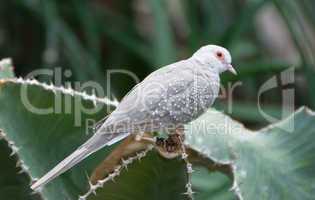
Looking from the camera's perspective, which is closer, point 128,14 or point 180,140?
point 180,140

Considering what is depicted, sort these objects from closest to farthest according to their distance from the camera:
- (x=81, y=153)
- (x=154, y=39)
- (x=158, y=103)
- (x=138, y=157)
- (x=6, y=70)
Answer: (x=138, y=157) < (x=81, y=153) < (x=158, y=103) < (x=6, y=70) < (x=154, y=39)

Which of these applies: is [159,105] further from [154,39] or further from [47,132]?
[154,39]

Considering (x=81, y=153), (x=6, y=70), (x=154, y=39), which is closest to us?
(x=81, y=153)

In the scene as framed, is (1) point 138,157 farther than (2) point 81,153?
No

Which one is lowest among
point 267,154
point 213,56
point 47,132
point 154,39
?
point 267,154

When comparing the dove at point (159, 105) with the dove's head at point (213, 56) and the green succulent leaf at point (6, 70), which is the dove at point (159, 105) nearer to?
the dove's head at point (213, 56)

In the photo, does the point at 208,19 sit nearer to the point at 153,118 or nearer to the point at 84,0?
the point at 84,0

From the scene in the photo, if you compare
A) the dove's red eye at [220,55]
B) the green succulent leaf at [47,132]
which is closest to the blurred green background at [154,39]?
the dove's red eye at [220,55]

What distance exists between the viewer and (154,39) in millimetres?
3525

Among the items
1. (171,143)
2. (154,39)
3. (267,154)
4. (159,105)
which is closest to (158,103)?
(159,105)

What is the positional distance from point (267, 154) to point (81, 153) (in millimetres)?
455

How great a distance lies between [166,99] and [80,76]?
1757mm

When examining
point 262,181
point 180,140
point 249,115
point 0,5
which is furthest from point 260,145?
point 0,5

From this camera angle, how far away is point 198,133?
197 centimetres
